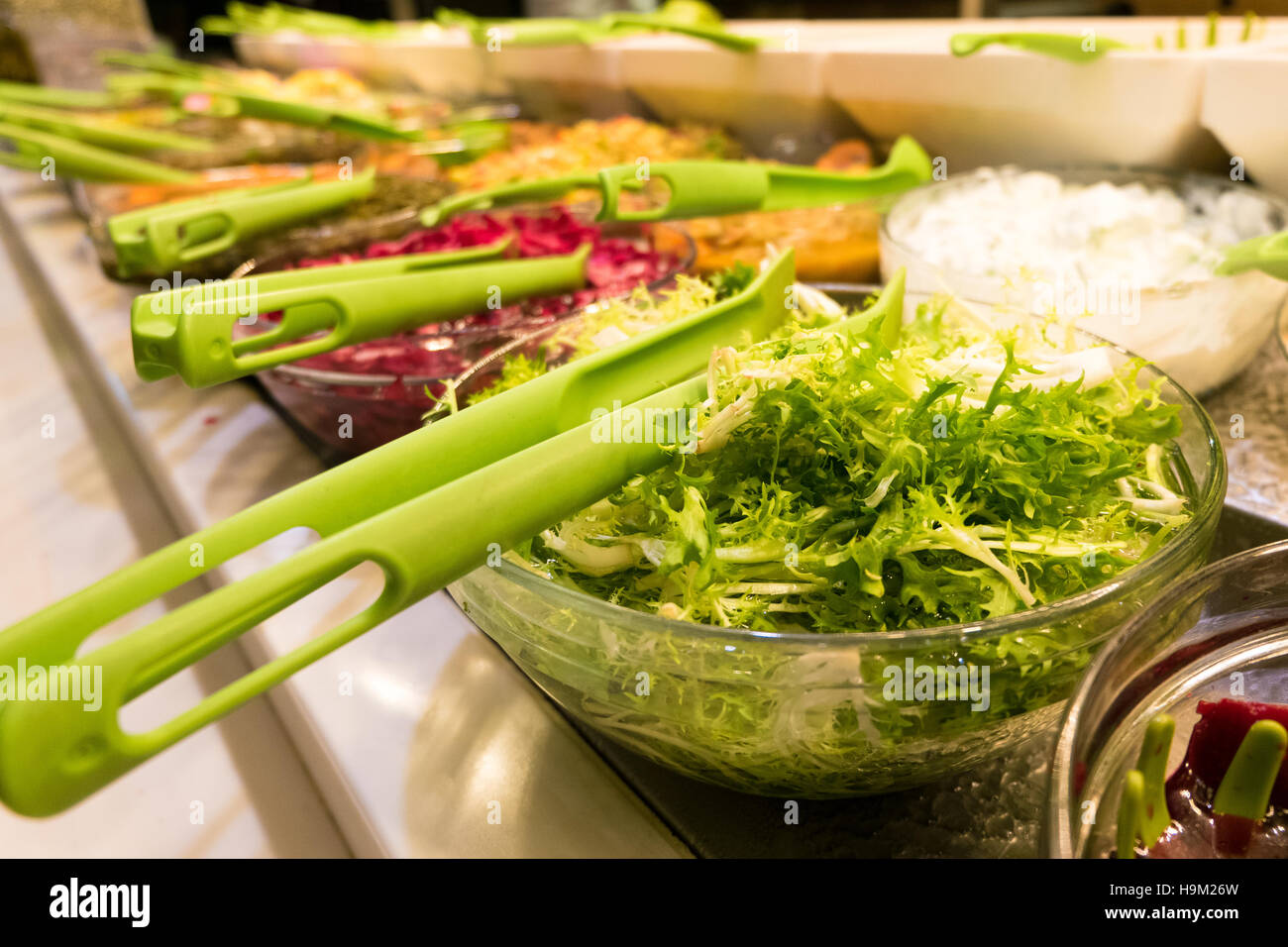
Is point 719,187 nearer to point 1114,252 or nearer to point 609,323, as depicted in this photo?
point 609,323

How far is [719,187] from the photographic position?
1072 mm

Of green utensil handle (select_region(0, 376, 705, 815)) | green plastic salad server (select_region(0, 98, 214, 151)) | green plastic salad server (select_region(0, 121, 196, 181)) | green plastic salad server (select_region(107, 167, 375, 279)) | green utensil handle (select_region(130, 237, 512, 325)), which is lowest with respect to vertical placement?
green utensil handle (select_region(0, 376, 705, 815))

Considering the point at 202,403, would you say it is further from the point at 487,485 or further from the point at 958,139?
the point at 958,139

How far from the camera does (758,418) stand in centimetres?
58

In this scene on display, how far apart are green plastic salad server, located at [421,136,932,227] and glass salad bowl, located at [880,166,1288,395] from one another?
8 cm

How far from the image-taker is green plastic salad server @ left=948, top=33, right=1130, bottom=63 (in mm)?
1208

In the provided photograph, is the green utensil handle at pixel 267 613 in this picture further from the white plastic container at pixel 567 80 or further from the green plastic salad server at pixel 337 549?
the white plastic container at pixel 567 80

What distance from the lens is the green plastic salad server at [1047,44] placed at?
47.6 inches

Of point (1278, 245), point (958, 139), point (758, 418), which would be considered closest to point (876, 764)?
point (758, 418)

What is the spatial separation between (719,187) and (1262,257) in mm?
559

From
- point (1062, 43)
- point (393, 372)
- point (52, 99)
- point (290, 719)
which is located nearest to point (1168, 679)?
point (290, 719)

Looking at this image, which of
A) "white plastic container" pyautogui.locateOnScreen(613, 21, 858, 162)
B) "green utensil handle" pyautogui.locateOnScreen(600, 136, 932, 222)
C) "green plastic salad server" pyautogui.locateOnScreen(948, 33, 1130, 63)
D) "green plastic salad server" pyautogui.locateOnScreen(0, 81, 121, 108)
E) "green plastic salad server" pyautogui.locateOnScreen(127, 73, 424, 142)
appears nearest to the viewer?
"green utensil handle" pyautogui.locateOnScreen(600, 136, 932, 222)

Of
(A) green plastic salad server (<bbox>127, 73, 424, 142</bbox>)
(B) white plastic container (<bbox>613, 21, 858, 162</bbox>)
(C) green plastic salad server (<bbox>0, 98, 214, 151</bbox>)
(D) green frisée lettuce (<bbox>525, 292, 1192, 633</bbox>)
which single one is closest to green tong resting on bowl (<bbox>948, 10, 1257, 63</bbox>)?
(B) white plastic container (<bbox>613, 21, 858, 162</bbox>)

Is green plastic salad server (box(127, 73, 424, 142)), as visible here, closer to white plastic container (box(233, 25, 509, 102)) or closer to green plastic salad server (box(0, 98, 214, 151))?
green plastic salad server (box(0, 98, 214, 151))
